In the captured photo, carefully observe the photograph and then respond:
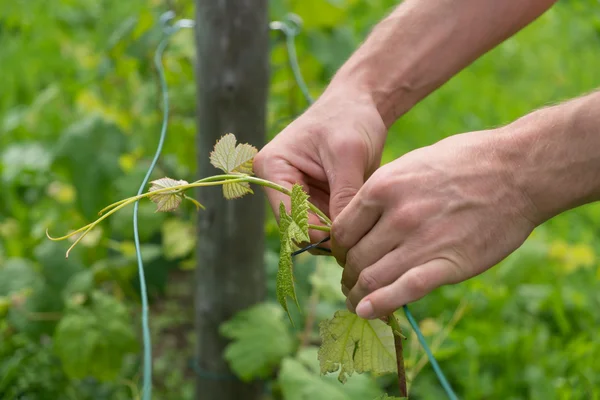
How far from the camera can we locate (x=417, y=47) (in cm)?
140

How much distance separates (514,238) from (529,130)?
153 millimetres

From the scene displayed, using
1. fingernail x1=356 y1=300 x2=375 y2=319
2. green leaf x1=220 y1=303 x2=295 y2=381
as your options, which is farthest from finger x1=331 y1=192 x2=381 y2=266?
green leaf x1=220 y1=303 x2=295 y2=381

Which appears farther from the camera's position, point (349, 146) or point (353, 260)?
point (349, 146)

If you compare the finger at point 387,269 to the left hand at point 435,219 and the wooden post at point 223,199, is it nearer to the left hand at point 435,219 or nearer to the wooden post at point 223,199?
the left hand at point 435,219

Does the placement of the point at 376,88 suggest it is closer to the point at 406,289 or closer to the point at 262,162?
the point at 262,162

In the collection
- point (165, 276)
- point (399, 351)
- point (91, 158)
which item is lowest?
point (165, 276)

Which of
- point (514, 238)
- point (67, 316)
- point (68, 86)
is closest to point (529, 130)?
point (514, 238)

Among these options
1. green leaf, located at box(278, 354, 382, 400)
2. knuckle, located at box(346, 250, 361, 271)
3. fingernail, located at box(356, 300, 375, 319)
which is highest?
knuckle, located at box(346, 250, 361, 271)

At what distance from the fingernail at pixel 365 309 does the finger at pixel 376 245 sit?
0.07 m

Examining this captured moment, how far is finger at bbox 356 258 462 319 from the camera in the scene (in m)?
0.93

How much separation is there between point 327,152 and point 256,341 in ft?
2.45

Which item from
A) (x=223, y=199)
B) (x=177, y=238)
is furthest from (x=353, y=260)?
(x=177, y=238)

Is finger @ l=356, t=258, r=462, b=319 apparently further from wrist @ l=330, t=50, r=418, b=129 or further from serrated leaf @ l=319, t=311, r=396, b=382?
wrist @ l=330, t=50, r=418, b=129

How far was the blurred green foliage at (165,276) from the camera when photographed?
1841 mm
